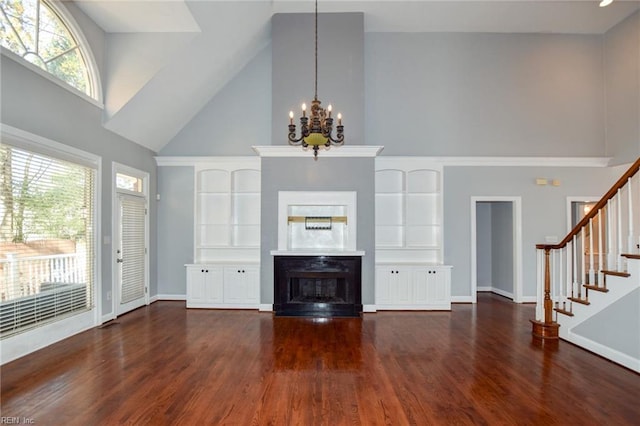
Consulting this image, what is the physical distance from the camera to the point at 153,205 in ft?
21.0

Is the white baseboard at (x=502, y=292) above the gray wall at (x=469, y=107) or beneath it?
beneath

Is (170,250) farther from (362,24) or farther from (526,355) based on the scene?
(526,355)

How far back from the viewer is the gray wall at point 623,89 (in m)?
5.97

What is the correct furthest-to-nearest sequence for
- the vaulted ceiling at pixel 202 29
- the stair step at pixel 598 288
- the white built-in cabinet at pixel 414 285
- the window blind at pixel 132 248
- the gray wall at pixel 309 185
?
the white built-in cabinet at pixel 414 285 < the gray wall at pixel 309 185 < the window blind at pixel 132 248 < the vaulted ceiling at pixel 202 29 < the stair step at pixel 598 288

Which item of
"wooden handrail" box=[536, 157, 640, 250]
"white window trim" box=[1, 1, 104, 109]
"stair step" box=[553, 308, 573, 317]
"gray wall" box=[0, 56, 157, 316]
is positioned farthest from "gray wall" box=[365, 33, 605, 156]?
"white window trim" box=[1, 1, 104, 109]

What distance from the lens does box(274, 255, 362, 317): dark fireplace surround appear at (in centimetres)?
537

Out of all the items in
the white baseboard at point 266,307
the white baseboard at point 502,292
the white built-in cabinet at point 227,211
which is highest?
the white built-in cabinet at point 227,211

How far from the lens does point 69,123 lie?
4.19 m

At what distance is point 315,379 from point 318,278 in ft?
8.26

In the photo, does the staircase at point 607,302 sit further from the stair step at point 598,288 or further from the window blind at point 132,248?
the window blind at point 132,248

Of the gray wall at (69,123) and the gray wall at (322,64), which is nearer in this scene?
the gray wall at (69,123)

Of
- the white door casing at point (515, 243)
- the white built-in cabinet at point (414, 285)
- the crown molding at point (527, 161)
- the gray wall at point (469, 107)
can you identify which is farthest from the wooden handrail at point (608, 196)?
the crown molding at point (527, 161)

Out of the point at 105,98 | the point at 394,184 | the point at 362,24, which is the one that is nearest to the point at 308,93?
the point at 362,24

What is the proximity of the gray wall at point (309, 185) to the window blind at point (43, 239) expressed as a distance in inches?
96.5
